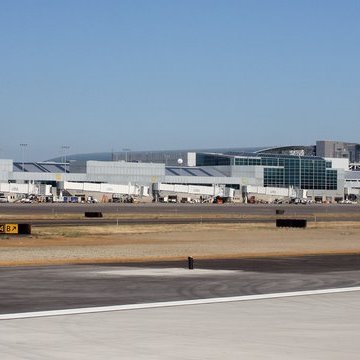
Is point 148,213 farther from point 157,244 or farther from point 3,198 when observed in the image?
point 157,244

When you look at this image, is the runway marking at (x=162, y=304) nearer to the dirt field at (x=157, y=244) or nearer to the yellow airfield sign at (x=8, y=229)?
the dirt field at (x=157, y=244)

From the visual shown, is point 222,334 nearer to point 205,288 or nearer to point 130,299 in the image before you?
point 130,299

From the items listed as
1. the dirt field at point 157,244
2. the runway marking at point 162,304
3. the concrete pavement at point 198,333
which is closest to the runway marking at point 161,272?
the dirt field at point 157,244

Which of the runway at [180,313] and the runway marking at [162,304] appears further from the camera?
the runway marking at [162,304]

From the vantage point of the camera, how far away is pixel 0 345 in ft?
52.4

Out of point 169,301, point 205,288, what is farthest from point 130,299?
point 205,288

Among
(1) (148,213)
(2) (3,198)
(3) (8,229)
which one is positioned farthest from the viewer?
(2) (3,198)

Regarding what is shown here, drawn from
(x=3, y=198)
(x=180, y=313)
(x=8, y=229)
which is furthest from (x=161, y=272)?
(x=3, y=198)

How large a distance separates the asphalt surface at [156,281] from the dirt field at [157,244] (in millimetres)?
4210

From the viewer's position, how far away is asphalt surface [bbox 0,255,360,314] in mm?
24141

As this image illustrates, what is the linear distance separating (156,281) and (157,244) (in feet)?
75.8

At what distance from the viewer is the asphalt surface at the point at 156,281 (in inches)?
950

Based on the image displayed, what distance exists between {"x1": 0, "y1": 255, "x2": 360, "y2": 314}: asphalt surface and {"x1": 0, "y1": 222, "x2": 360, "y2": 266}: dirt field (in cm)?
421

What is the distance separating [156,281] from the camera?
29438mm
